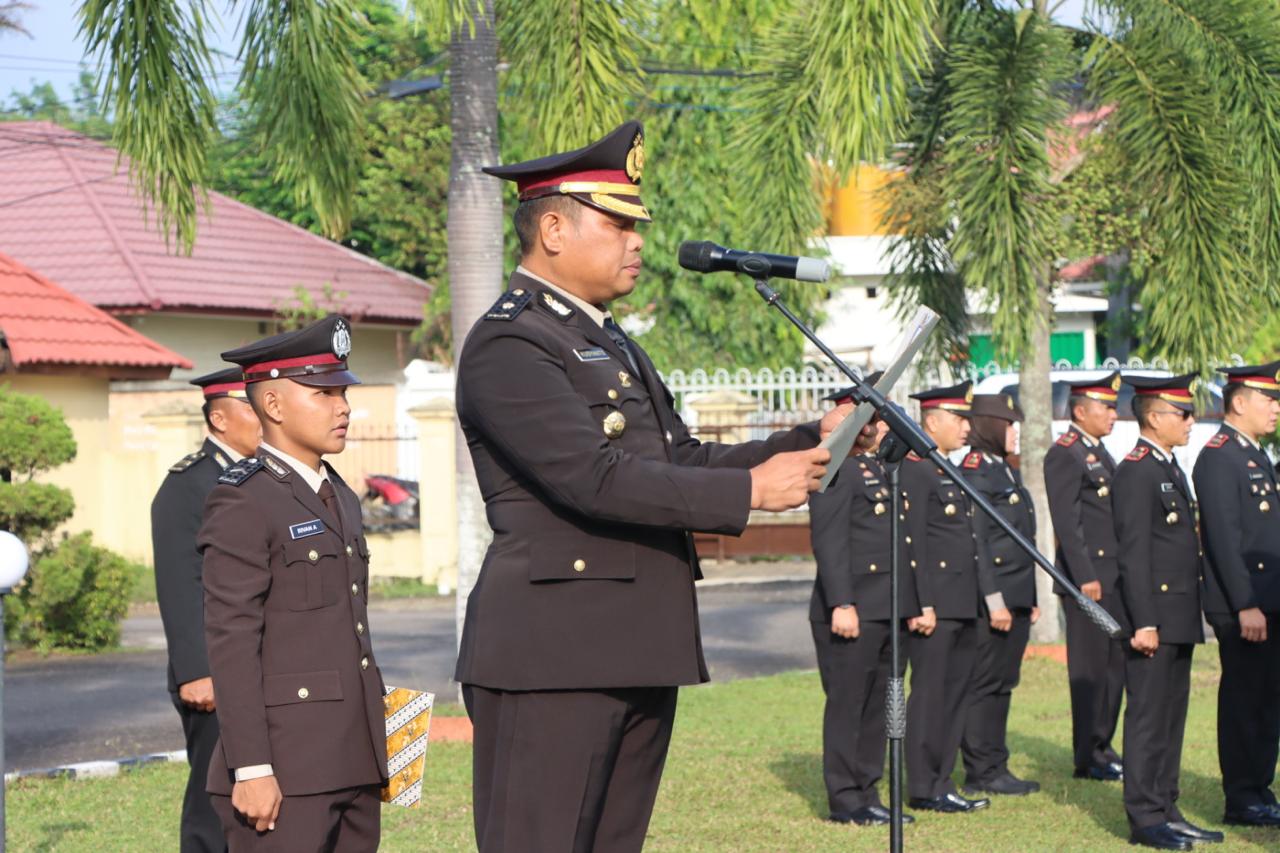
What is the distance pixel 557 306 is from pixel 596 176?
0.97 ft

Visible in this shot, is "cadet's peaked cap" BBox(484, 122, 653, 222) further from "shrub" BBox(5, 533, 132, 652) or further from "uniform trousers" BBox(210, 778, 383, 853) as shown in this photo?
"shrub" BBox(5, 533, 132, 652)

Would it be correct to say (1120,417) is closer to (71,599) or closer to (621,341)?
(71,599)

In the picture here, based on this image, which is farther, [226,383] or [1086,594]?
[1086,594]

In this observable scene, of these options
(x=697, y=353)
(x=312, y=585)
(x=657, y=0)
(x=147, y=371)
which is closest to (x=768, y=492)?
(x=312, y=585)

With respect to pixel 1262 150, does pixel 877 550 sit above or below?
below

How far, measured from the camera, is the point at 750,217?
37.2 ft

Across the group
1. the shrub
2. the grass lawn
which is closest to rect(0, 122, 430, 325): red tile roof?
the shrub

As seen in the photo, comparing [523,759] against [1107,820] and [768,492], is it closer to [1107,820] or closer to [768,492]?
[768,492]

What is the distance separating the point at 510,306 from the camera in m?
3.72

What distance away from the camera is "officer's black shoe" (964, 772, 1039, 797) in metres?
8.71

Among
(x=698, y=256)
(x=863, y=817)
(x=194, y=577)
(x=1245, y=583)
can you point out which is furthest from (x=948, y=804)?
(x=698, y=256)

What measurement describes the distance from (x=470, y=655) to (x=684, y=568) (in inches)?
20.0

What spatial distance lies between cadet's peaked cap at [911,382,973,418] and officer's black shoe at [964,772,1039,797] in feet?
6.15

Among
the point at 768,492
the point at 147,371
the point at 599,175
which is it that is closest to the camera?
the point at 768,492
